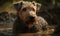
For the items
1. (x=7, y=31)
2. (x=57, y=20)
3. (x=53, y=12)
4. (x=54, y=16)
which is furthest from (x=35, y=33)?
(x=53, y=12)

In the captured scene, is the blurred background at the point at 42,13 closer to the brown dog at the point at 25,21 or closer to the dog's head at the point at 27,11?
the brown dog at the point at 25,21

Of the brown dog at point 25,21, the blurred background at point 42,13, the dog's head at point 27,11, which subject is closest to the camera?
the dog's head at point 27,11

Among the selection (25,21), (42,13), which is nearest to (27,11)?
(25,21)

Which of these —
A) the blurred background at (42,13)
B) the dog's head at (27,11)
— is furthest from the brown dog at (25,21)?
the blurred background at (42,13)

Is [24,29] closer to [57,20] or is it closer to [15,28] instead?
[15,28]

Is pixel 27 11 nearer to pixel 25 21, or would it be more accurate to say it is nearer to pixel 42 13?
pixel 25 21

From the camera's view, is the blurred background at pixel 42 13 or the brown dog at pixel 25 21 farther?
the blurred background at pixel 42 13

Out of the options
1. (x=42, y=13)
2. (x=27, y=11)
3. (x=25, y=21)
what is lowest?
(x=25, y=21)

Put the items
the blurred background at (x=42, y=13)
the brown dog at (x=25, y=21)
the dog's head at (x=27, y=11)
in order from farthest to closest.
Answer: the blurred background at (x=42, y=13) < the brown dog at (x=25, y=21) < the dog's head at (x=27, y=11)

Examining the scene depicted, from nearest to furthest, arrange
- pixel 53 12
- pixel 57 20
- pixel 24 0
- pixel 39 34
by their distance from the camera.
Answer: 1. pixel 39 34
2. pixel 24 0
3. pixel 57 20
4. pixel 53 12

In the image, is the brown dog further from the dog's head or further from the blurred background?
the blurred background

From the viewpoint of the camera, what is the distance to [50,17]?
12.7 m

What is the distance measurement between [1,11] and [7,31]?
14.2 feet

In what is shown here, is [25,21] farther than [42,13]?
No
